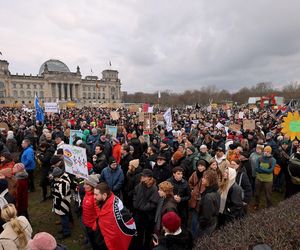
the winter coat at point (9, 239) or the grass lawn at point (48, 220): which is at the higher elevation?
the winter coat at point (9, 239)

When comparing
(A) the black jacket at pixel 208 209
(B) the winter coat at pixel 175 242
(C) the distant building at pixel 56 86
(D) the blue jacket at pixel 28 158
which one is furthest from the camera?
(C) the distant building at pixel 56 86

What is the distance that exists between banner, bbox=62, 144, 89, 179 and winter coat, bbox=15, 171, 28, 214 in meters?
1.00

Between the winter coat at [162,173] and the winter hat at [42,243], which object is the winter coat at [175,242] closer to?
the winter hat at [42,243]

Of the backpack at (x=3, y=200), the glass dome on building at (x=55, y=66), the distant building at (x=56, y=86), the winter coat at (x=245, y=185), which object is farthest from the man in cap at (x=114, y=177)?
the glass dome on building at (x=55, y=66)

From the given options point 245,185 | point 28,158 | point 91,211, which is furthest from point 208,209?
point 28,158

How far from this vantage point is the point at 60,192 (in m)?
5.59

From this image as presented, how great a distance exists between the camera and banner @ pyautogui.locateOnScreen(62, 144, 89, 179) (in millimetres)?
5887

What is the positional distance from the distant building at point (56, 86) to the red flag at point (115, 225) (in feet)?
341

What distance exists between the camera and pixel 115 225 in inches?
157

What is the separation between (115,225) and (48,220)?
378 centimetres

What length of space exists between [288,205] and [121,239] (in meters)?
2.89

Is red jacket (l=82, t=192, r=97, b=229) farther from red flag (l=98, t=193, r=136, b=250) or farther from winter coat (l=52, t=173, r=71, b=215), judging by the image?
winter coat (l=52, t=173, r=71, b=215)

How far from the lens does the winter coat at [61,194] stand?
559 cm

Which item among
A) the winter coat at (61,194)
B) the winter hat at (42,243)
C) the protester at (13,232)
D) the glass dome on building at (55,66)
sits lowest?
the winter coat at (61,194)
